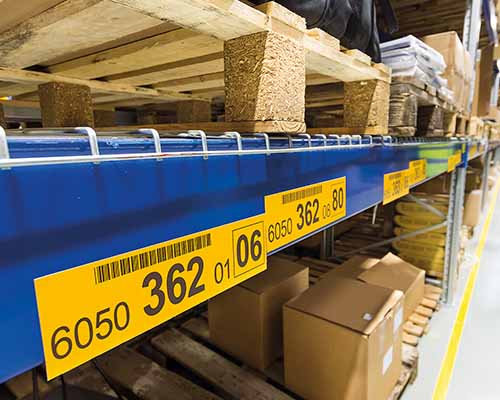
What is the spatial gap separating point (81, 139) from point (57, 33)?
54cm

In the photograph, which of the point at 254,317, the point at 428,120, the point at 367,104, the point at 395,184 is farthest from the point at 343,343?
the point at 428,120

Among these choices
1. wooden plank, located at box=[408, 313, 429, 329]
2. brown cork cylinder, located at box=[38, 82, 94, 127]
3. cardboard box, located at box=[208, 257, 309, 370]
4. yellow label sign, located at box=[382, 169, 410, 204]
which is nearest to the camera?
brown cork cylinder, located at box=[38, 82, 94, 127]

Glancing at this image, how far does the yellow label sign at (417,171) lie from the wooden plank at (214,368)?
1.53 m

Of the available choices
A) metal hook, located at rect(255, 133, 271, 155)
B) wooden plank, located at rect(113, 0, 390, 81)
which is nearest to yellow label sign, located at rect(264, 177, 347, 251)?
metal hook, located at rect(255, 133, 271, 155)

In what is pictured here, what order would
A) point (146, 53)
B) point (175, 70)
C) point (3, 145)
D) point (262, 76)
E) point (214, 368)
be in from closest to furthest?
1. point (3, 145)
2. point (262, 76)
3. point (146, 53)
4. point (175, 70)
5. point (214, 368)

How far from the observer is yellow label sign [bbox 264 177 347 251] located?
0.92 metres

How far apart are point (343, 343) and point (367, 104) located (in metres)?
1.28

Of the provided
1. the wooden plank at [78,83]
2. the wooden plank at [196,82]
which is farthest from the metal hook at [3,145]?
the wooden plank at [196,82]

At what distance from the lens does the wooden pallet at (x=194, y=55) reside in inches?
29.6

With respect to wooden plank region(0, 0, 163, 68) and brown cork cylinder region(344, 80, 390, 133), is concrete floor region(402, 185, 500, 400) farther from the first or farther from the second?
wooden plank region(0, 0, 163, 68)

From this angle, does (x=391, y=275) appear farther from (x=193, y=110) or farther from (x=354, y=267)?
(x=193, y=110)

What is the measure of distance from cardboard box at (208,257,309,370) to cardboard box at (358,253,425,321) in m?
1.02

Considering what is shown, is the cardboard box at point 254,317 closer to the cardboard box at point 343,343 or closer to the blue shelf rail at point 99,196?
the cardboard box at point 343,343

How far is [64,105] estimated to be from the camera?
5.06 ft
